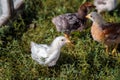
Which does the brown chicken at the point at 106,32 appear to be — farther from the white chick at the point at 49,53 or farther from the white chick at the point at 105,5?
the white chick at the point at 105,5

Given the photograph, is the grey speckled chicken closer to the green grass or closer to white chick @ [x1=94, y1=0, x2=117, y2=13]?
the green grass

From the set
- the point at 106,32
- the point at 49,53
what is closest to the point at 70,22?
the point at 106,32

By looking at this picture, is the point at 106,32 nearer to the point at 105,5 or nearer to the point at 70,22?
the point at 70,22

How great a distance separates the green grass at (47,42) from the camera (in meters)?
5.32

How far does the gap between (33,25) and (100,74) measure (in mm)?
1786

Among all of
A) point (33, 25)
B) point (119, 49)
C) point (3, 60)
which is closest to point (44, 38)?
point (33, 25)

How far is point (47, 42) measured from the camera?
609cm

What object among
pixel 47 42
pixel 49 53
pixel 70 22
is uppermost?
pixel 70 22

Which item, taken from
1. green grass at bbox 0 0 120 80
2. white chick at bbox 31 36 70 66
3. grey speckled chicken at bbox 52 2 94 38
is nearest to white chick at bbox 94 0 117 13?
green grass at bbox 0 0 120 80

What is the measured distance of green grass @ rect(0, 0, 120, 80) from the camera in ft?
17.5

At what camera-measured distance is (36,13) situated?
22.3 feet

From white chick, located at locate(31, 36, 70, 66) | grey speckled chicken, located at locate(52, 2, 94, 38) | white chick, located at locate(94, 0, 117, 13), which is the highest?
white chick, located at locate(94, 0, 117, 13)

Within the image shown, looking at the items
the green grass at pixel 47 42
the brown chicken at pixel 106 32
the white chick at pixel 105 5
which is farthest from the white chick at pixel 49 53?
the white chick at pixel 105 5

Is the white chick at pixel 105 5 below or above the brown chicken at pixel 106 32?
above
